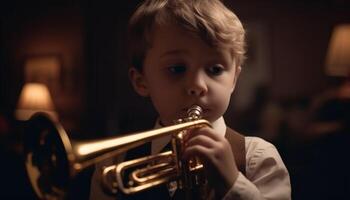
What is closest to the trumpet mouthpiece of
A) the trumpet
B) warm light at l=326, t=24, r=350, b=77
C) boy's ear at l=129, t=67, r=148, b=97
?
the trumpet

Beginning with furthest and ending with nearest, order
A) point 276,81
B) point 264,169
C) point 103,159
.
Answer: point 276,81 < point 264,169 < point 103,159

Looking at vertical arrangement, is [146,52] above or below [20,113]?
above

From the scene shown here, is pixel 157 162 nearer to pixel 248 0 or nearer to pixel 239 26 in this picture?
pixel 239 26

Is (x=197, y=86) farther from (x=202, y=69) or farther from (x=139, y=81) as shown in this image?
(x=139, y=81)

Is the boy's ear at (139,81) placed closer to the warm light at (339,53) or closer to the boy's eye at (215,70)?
the boy's eye at (215,70)

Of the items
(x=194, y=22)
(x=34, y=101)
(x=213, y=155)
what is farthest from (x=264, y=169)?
(x=34, y=101)

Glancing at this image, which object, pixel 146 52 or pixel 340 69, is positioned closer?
pixel 146 52

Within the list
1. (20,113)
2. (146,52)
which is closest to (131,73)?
(146,52)

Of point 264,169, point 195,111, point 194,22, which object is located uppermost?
point 194,22

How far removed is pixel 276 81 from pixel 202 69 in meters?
0.23

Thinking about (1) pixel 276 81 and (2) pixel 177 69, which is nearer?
(2) pixel 177 69

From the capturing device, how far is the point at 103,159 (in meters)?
0.49

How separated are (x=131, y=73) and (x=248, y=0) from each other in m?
0.25

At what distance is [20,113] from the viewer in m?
0.86
